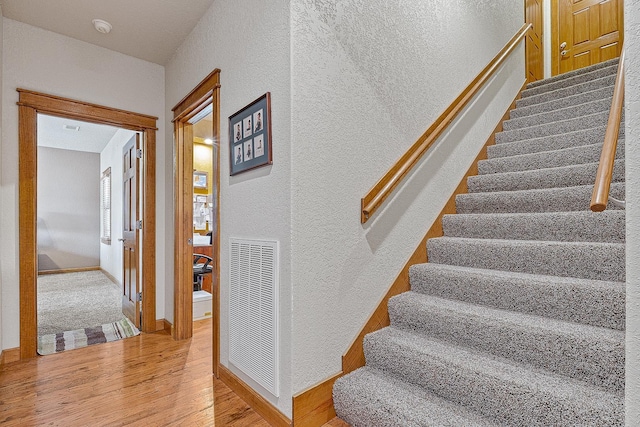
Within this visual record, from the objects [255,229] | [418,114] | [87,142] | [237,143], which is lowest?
[255,229]

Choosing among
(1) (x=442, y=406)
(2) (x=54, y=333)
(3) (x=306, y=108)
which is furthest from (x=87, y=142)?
(1) (x=442, y=406)

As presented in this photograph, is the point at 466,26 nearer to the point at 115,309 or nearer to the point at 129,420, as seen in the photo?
the point at 129,420

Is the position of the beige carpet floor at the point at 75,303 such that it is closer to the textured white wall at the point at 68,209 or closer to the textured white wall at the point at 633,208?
the textured white wall at the point at 68,209

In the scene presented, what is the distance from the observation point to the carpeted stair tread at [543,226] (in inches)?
72.4

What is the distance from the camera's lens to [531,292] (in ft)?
5.63

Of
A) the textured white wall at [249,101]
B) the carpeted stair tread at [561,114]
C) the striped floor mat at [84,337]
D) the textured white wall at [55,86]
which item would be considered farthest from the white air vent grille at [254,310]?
the carpeted stair tread at [561,114]

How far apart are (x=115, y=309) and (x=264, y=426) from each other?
308cm

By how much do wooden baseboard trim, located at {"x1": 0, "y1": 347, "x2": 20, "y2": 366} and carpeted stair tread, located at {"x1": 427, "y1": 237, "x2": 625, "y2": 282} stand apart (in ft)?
10.3

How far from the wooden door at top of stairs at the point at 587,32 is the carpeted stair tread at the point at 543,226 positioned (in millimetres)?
3716

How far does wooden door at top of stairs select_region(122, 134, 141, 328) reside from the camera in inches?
128

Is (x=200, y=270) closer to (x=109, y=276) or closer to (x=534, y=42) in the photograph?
(x=109, y=276)

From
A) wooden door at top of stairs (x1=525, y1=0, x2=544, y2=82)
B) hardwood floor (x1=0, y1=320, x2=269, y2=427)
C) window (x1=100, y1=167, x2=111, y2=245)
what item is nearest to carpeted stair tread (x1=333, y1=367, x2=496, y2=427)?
hardwood floor (x1=0, y1=320, x2=269, y2=427)

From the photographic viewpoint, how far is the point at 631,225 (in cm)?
77

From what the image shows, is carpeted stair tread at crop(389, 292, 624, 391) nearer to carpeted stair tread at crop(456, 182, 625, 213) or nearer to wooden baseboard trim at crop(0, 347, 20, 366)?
carpeted stair tread at crop(456, 182, 625, 213)
